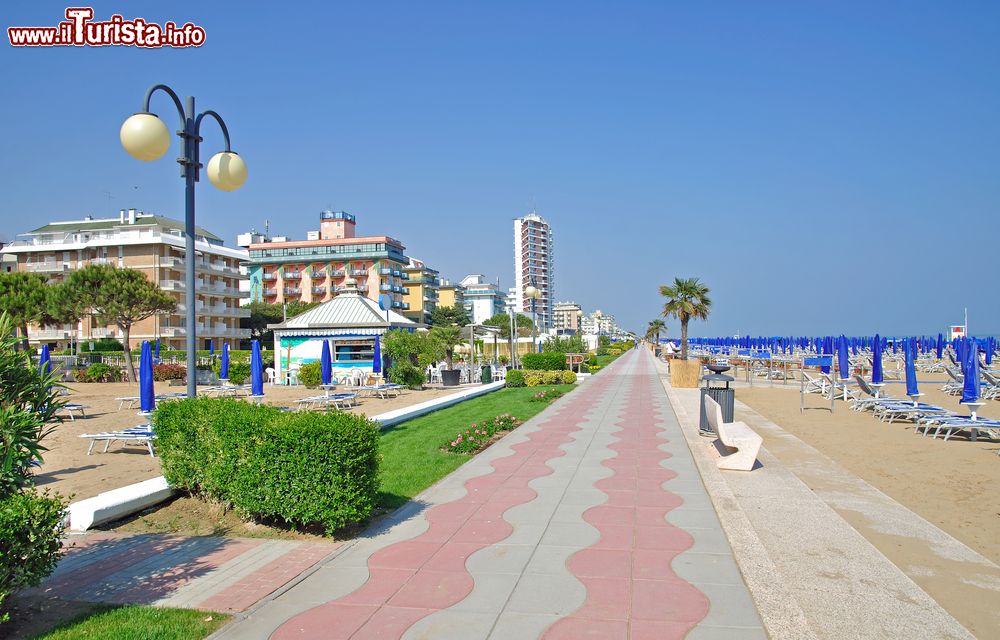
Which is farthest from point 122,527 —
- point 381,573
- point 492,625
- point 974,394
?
point 974,394

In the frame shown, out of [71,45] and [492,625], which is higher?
[71,45]

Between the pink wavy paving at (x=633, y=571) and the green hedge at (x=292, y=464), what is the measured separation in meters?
1.93

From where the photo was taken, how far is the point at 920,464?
9.55 metres

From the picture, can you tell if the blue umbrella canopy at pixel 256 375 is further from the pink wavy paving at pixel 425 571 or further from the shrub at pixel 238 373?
the pink wavy paving at pixel 425 571

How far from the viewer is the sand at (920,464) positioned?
6547 mm

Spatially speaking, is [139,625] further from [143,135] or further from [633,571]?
[143,135]

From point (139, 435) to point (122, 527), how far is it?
4.57 meters

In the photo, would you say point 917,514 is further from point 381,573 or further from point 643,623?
point 381,573

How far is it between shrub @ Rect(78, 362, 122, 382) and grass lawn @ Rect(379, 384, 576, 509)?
18.6 meters

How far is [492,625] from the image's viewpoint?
3.87 m

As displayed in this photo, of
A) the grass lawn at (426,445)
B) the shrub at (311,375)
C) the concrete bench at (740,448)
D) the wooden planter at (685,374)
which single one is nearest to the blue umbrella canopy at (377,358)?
the shrub at (311,375)

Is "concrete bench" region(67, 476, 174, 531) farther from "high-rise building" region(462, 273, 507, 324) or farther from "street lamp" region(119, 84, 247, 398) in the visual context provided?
"high-rise building" region(462, 273, 507, 324)

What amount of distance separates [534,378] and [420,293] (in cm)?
6704

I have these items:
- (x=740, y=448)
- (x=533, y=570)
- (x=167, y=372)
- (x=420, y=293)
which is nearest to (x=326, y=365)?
(x=167, y=372)
